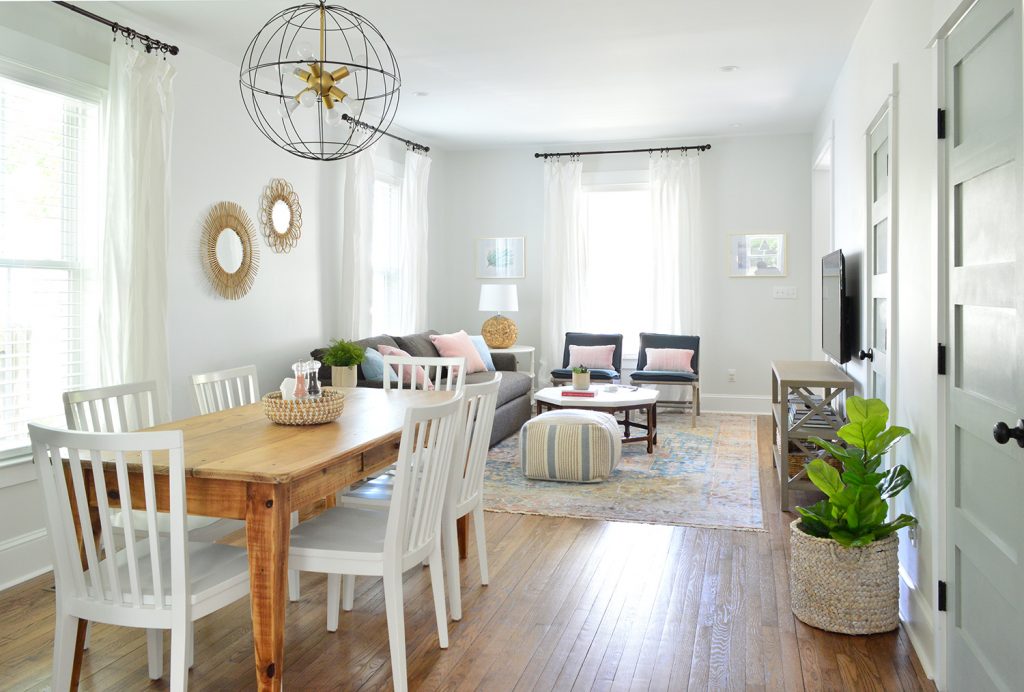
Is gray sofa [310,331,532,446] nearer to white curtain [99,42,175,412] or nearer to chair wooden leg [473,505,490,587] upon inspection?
white curtain [99,42,175,412]

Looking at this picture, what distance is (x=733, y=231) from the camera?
7.85 m

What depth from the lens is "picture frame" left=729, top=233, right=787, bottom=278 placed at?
7.74 m

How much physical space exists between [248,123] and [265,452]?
3.41 m

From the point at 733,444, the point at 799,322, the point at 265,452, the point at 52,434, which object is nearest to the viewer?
the point at 52,434

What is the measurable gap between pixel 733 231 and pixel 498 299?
243 cm

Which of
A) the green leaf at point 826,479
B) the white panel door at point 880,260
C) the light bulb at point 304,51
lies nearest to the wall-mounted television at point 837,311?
the white panel door at point 880,260

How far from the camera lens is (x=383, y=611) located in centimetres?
304

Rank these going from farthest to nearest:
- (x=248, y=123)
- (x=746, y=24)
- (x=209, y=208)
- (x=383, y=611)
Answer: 1. (x=248, y=123)
2. (x=209, y=208)
3. (x=746, y=24)
4. (x=383, y=611)

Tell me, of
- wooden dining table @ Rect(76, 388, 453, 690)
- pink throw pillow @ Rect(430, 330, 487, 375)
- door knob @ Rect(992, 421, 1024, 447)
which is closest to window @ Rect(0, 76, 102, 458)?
wooden dining table @ Rect(76, 388, 453, 690)

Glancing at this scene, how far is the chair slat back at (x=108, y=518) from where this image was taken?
1.91 meters

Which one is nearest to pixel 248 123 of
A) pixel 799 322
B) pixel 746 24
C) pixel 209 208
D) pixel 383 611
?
pixel 209 208

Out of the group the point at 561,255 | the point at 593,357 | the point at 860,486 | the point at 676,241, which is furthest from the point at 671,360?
the point at 860,486

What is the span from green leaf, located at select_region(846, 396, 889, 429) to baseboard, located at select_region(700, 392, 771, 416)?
4973mm

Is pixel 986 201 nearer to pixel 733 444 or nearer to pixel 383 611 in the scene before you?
pixel 383 611
